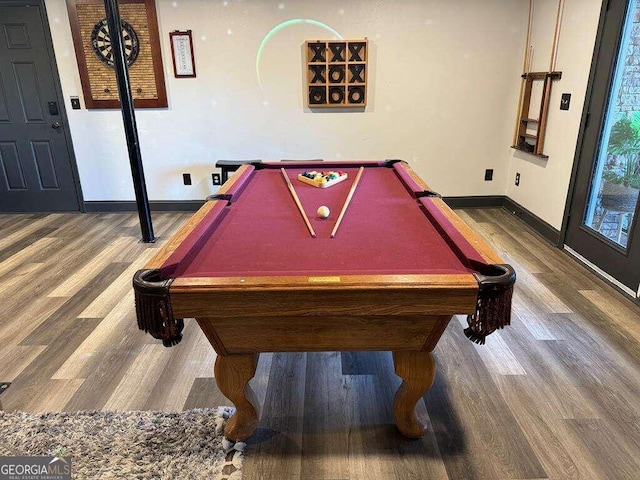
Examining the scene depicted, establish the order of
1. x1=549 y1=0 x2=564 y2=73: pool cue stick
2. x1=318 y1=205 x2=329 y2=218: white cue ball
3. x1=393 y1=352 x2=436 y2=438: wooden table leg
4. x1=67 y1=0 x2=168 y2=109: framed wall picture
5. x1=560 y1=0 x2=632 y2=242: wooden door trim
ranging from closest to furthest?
x1=393 y1=352 x2=436 y2=438: wooden table leg
x1=318 y1=205 x2=329 y2=218: white cue ball
x1=560 y1=0 x2=632 y2=242: wooden door trim
x1=549 y1=0 x2=564 y2=73: pool cue stick
x1=67 y1=0 x2=168 y2=109: framed wall picture

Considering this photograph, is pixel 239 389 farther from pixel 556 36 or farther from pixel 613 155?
pixel 556 36

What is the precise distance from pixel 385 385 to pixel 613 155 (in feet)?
7.99

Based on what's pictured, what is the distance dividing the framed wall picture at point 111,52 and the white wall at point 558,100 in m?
3.58

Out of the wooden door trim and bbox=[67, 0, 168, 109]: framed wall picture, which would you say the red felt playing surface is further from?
bbox=[67, 0, 168, 109]: framed wall picture

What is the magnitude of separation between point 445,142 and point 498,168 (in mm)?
660

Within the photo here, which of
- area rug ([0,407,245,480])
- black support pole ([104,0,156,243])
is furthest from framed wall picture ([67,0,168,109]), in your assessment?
area rug ([0,407,245,480])

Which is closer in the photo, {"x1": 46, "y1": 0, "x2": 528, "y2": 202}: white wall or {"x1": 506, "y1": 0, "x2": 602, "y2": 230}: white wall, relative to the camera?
{"x1": 506, "y1": 0, "x2": 602, "y2": 230}: white wall

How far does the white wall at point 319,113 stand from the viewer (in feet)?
13.4

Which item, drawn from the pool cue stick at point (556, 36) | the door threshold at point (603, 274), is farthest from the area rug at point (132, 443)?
the pool cue stick at point (556, 36)

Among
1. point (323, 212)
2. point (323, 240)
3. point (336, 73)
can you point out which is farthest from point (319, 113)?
point (323, 240)

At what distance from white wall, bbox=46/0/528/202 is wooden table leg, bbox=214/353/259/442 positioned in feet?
10.5

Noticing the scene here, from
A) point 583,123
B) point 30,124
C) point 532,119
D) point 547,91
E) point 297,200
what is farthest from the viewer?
point 30,124

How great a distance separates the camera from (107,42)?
414 centimetres

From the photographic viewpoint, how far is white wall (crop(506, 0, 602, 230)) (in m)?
3.29
